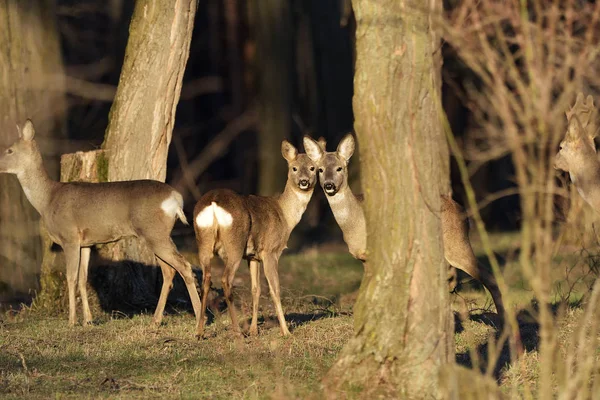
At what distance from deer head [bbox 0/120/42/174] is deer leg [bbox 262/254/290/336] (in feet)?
8.82

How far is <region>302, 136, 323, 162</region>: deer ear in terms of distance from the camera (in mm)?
9211

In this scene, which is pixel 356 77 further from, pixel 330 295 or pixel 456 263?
pixel 330 295

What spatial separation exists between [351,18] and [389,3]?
1257 centimetres

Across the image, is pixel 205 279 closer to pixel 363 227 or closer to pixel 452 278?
pixel 363 227

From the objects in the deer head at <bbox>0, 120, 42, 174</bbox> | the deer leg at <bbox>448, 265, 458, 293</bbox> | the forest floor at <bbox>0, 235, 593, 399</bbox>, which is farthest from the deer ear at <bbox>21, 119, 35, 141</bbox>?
the deer leg at <bbox>448, 265, 458, 293</bbox>

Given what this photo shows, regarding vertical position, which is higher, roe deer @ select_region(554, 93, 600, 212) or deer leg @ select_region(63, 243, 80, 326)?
roe deer @ select_region(554, 93, 600, 212)

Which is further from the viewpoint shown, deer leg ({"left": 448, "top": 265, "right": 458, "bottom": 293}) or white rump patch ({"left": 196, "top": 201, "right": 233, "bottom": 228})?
deer leg ({"left": 448, "top": 265, "right": 458, "bottom": 293})

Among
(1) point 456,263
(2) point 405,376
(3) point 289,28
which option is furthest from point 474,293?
(3) point 289,28

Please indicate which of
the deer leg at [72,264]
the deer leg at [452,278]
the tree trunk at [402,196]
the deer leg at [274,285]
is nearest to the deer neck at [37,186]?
the deer leg at [72,264]

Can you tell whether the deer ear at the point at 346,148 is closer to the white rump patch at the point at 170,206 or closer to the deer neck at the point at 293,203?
the deer neck at the point at 293,203

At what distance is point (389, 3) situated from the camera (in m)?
5.56

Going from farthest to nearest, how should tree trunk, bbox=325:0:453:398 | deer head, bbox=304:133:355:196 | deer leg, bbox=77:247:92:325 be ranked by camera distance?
deer leg, bbox=77:247:92:325 → deer head, bbox=304:133:355:196 → tree trunk, bbox=325:0:453:398

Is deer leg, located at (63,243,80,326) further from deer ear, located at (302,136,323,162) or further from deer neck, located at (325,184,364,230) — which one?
deer neck, located at (325,184,364,230)

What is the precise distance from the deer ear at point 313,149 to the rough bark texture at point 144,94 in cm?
168
